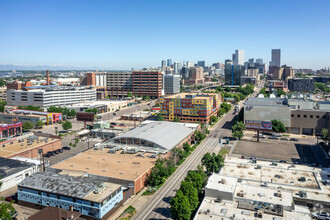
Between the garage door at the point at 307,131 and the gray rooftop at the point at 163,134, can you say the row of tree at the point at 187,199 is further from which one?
the garage door at the point at 307,131

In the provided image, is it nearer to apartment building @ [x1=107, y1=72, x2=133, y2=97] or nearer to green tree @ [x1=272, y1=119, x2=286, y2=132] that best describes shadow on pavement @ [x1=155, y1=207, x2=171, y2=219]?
green tree @ [x1=272, y1=119, x2=286, y2=132]

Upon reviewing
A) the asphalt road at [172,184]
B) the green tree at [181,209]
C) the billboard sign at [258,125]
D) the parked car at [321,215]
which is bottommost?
the asphalt road at [172,184]

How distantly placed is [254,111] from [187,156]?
1391 inches

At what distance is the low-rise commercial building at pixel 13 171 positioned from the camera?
43.4 m

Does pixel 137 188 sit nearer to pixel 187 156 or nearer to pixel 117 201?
pixel 117 201

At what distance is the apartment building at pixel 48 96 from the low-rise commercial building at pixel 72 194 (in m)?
89.5

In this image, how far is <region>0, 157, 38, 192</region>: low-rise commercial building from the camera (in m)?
43.4

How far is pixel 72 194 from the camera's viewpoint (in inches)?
1407

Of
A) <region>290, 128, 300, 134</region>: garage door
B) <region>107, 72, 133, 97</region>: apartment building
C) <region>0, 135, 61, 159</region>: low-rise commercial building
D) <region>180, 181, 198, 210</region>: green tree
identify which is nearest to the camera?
<region>180, 181, 198, 210</region>: green tree

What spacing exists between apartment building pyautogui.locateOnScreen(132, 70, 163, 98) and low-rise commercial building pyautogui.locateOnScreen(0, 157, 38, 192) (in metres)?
118

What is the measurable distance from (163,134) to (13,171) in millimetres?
31221

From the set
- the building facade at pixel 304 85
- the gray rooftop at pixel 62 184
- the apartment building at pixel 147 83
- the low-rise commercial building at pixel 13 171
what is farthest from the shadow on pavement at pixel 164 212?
the building facade at pixel 304 85

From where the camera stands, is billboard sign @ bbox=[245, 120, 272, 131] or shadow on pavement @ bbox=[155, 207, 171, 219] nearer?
shadow on pavement @ bbox=[155, 207, 171, 219]

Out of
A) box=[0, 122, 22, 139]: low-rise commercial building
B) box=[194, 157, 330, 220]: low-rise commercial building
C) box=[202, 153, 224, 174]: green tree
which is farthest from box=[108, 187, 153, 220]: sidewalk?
box=[0, 122, 22, 139]: low-rise commercial building
